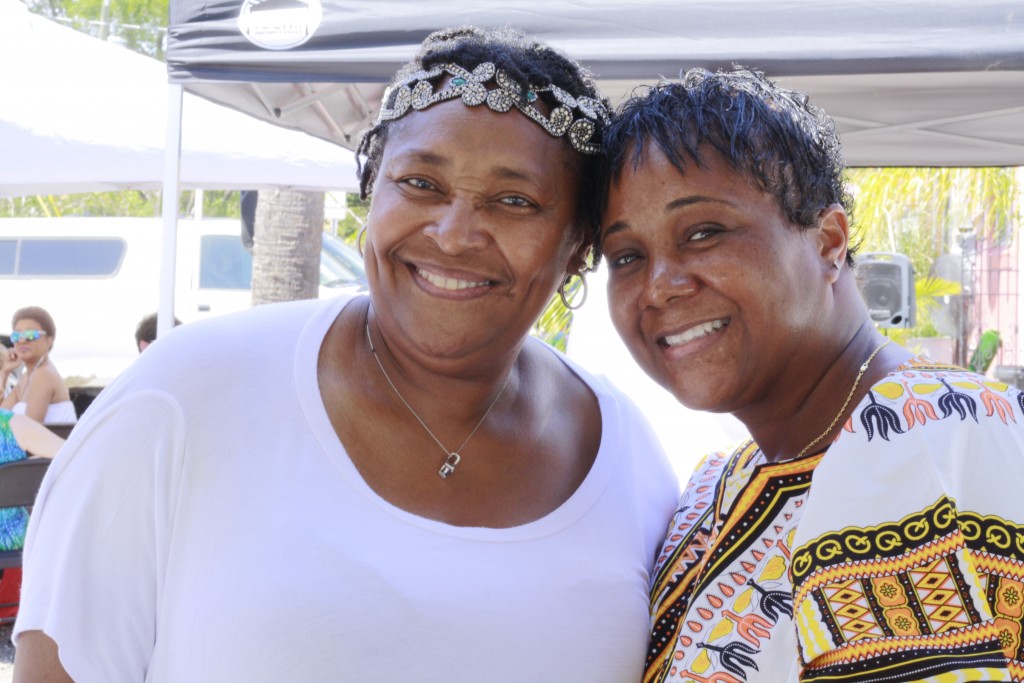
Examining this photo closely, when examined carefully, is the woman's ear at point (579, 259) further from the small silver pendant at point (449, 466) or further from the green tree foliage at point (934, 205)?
the green tree foliage at point (934, 205)

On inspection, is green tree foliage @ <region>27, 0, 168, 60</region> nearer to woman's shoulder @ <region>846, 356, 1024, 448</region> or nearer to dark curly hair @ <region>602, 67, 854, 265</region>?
dark curly hair @ <region>602, 67, 854, 265</region>

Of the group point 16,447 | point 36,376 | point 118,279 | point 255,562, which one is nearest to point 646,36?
point 255,562

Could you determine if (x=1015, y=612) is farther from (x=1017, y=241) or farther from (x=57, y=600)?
(x=1017, y=241)

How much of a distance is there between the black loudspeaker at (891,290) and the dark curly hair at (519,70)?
6.74 m

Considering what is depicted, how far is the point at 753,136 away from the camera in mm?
1918

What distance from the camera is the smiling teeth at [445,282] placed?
2084 millimetres

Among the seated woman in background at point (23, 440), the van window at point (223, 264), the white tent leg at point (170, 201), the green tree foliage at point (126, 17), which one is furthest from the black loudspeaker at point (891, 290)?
the green tree foliage at point (126, 17)

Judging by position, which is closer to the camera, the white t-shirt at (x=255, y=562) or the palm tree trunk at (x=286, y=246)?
the white t-shirt at (x=255, y=562)

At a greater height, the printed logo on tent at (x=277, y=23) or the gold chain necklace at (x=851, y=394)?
the printed logo on tent at (x=277, y=23)

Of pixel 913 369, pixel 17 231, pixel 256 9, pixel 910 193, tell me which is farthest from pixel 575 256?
pixel 17 231

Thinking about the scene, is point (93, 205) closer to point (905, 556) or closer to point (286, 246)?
point (286, 246)

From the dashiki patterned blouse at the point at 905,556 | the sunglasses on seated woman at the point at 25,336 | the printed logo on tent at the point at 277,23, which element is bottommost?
the sunglasses on seated woman at the point at 25,336

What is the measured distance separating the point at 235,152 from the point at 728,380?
5563 millimetres

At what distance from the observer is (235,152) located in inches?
273
